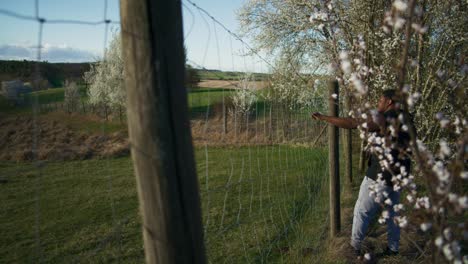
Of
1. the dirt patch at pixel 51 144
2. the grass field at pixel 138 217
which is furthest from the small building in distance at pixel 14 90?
the dirt patch at pixel 51 144

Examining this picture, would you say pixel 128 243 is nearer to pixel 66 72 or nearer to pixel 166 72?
pixel 66 72

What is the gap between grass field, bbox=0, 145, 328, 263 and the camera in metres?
4.40

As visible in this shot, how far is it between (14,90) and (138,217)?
15.9ft

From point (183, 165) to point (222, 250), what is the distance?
3.65 meters

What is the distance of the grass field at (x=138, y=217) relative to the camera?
4402 millimetres

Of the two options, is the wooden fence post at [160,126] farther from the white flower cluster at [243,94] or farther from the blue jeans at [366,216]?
the blue jeans at [366,216]

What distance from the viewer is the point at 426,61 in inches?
289

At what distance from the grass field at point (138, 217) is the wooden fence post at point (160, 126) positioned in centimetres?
106

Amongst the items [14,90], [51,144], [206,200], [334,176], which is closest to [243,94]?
[334,176]

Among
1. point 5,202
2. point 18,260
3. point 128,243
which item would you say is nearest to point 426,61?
point 128,243

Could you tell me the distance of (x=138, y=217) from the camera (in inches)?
255

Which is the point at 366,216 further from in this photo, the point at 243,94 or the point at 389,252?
the point at 243,94

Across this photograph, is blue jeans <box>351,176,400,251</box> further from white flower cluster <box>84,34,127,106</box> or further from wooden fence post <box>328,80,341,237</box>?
white flower cluster <box>84,34,127,106</box>

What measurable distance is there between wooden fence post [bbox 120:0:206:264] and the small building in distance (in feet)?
3.00
